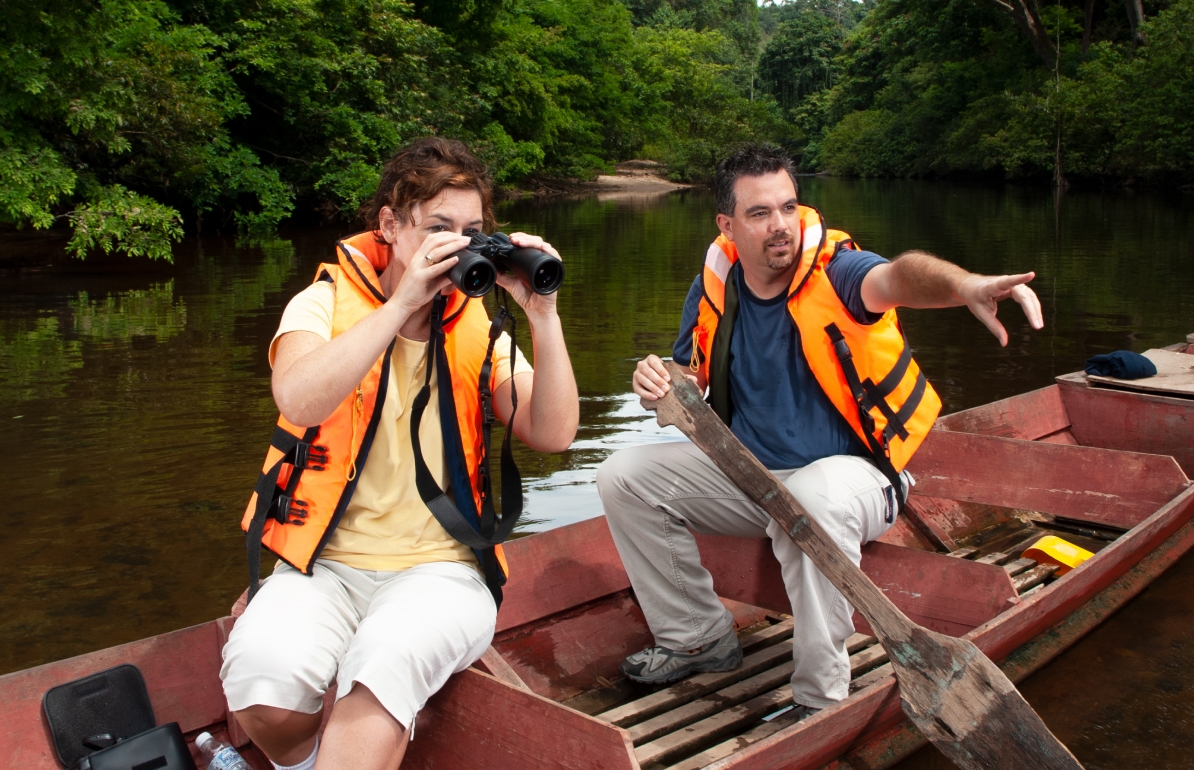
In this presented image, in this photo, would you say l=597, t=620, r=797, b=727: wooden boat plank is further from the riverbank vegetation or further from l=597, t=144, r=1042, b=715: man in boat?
the riverbank vegetation

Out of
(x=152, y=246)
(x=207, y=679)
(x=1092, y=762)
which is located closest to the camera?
(x=207, y=679)

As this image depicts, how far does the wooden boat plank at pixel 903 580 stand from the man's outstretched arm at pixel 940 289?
76 centimetres

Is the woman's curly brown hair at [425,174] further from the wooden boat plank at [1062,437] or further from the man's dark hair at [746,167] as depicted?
the wooden boat plank at [1062,437]

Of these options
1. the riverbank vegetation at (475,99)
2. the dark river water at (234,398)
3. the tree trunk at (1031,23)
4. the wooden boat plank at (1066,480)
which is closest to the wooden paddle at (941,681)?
the dark river water at (234,398)

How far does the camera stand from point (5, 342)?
866 cm

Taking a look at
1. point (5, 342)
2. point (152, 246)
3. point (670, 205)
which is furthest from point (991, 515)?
point (670, 205)

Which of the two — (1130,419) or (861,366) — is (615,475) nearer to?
(861,366)

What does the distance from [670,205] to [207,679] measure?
28.5m

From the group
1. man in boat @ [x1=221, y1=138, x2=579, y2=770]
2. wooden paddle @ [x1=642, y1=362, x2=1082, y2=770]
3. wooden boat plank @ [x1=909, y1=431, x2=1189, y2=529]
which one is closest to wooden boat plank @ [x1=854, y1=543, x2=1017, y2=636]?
wooden paddle @ [x1=642, y1=362, x2=1082, y2=770]

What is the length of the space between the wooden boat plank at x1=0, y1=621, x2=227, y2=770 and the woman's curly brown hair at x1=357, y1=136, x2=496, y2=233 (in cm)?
109

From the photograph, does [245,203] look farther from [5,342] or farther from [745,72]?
[745,72]

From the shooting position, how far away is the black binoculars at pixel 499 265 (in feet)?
6.58

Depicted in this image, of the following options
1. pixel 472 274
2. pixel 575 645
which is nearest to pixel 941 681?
pixel 575 645

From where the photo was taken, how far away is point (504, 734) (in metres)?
2.11
